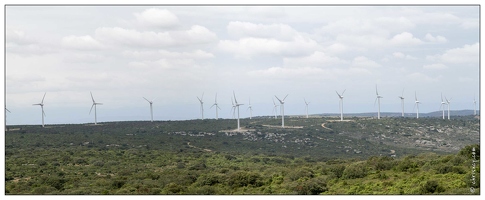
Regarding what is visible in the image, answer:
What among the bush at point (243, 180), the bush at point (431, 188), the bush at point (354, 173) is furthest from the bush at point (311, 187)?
the bush at point (431, 188)

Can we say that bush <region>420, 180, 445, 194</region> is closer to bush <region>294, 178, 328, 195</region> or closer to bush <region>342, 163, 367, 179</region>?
bush <region>294, 178, 328, 195</region>

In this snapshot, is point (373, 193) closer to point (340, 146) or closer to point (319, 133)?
point (340, 146)

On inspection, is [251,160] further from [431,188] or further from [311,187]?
[431,188]

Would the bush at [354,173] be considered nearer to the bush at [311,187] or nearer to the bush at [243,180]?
the bush at [311,187]

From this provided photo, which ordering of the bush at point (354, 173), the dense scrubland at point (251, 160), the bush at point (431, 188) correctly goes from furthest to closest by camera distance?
the bush at point (354, 173), the dense scrubland at point (251, 160), the bush at point (431, 188)

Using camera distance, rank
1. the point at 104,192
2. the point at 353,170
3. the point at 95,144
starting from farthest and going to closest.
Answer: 1. the point at 95,144
2. the point at 353,170
3. the point at 104,192

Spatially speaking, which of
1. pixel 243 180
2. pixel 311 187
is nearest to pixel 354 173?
pixel 311 187

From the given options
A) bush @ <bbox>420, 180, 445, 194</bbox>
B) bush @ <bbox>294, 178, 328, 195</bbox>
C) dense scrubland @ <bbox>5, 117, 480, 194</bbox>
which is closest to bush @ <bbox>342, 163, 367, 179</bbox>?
dense scrubland @ <bbox>5, 117, 480, 194</bbox>

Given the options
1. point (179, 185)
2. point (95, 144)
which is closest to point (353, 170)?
point (179, 185)
